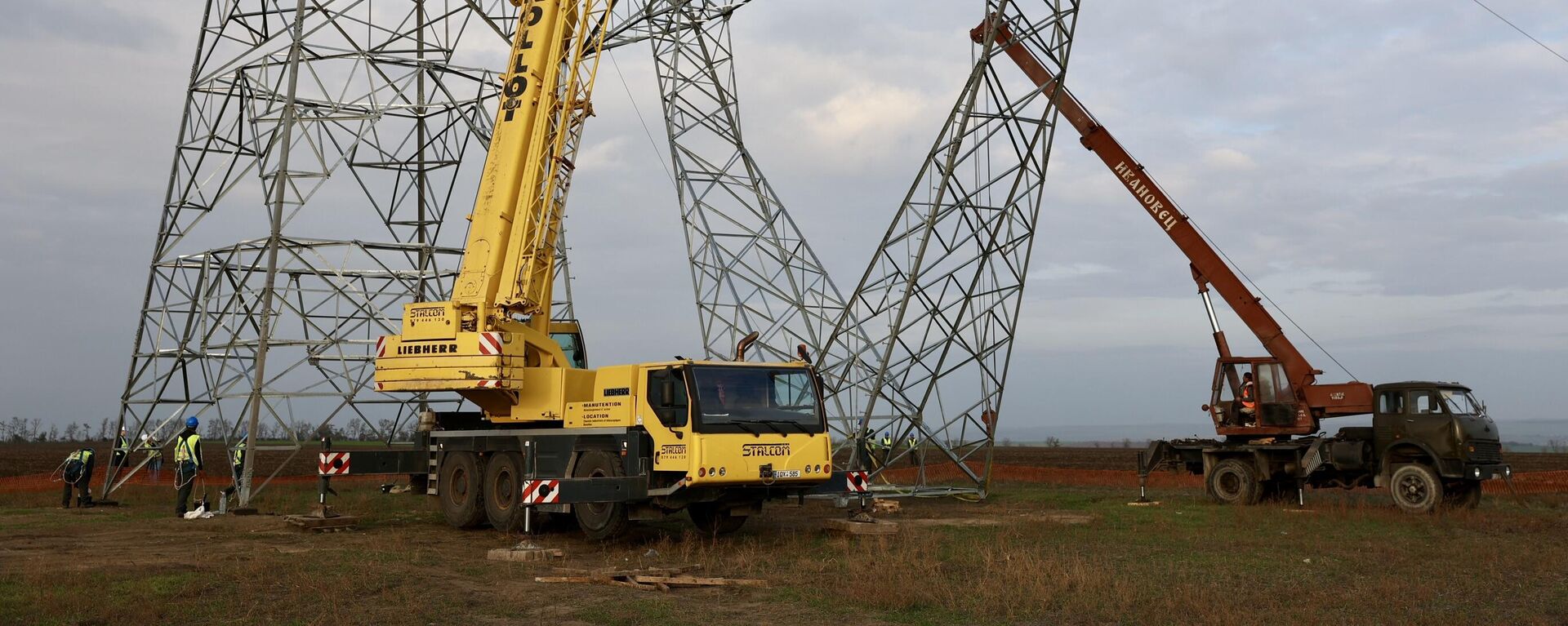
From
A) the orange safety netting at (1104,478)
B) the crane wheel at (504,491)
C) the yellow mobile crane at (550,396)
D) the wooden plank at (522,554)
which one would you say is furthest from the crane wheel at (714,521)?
the orange safety netting at (1104,478)

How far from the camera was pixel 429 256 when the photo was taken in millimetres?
23203

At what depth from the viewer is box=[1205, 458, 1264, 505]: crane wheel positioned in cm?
2158

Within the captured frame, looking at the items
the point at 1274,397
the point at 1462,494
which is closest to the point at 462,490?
the point at 1274,397

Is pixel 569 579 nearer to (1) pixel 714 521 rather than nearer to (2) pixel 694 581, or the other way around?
(2) pixel 694 581

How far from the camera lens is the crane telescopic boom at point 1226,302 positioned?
21688 mm

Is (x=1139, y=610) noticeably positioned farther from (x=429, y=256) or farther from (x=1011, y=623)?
(x=429, y=256)

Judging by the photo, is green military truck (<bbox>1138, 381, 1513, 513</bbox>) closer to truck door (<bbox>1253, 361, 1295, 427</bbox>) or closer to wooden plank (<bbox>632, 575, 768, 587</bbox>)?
truck door (<bbox>1253, 361, 1295, 427</bbox>)

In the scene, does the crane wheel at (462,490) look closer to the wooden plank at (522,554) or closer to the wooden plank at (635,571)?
the wooden plank at (522,554)

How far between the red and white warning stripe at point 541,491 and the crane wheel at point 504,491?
176 centimetres

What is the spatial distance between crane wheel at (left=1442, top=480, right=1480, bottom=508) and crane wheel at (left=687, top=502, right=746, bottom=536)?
470 inches

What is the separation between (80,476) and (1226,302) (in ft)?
70.3

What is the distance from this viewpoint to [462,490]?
17.5m

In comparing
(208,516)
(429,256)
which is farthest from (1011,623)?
(429,256)

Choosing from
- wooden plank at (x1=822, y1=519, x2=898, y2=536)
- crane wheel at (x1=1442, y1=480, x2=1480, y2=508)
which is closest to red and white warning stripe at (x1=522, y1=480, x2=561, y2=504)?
wooden plank at (x1=822, y1=519, x2=898, y2=536)
